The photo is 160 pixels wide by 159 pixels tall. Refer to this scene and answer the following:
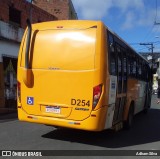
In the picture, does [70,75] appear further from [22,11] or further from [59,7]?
[59,7]

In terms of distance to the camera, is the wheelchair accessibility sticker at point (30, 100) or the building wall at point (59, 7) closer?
the wheelchair accessibility sticker at point (30, 100)

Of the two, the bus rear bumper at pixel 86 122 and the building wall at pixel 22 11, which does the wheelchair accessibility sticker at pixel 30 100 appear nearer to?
the bus rear bumper at pixel 86 122

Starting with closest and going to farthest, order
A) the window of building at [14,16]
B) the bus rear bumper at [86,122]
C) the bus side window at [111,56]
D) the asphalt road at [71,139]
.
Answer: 1. the bus rear bumper at [86,122]
2. the asphalt road at [71,139]
3. the bus side window at [111,56]
4. the window of building at [14,16]

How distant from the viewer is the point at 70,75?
29.7ft

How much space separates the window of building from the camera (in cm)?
2196

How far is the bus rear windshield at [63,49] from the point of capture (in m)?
8.95

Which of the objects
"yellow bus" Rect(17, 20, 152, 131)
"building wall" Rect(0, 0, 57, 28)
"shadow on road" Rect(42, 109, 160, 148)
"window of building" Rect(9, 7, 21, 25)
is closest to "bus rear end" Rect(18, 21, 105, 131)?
"yellow bus" Rect(17, 20, 152, 131)

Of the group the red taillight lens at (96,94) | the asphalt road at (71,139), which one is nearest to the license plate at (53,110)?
the asphalt road at (71,139)

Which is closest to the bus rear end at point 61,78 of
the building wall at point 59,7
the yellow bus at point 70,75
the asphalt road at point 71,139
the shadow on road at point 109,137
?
the yellow bus at point 70,75

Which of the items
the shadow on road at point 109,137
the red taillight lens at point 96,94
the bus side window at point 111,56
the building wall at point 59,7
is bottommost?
the shadow on road at point 109,137

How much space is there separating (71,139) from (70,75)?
1.92 metres

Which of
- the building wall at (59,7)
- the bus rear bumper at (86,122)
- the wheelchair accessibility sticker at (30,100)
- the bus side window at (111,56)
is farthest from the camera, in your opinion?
the building wall at (59,7)

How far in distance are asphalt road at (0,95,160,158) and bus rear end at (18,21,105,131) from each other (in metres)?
0.56

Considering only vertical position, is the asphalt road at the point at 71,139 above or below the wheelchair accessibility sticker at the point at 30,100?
below
